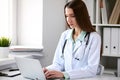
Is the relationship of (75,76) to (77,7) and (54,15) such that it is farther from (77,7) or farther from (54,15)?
(54,15)

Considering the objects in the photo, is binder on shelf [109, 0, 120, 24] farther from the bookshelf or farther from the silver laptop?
the silver laptop

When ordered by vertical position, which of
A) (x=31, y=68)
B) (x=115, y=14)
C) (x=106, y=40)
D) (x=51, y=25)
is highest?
(x=115, y=14)

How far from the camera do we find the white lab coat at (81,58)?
177 centimetres

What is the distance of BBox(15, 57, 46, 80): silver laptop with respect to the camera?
1558 millimetres

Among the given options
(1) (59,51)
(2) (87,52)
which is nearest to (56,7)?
(1) (59,51)

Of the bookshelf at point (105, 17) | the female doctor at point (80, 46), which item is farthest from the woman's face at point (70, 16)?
the bookshelf at point (105, 17)

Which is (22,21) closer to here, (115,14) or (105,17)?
(105,17)

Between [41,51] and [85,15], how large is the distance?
0.90m

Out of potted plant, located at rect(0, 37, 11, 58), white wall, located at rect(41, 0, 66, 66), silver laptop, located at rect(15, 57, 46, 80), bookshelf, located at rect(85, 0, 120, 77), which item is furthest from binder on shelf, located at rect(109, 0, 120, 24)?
silver laptop, located at rect(15, 57, 46, 80)

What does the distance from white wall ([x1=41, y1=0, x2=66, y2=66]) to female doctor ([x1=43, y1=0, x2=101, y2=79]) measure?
29.4 inches

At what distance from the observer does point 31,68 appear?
1.62m

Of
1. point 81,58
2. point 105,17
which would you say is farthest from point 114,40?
point 81,58

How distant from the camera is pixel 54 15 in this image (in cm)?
277

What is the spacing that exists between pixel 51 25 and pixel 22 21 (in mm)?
344
